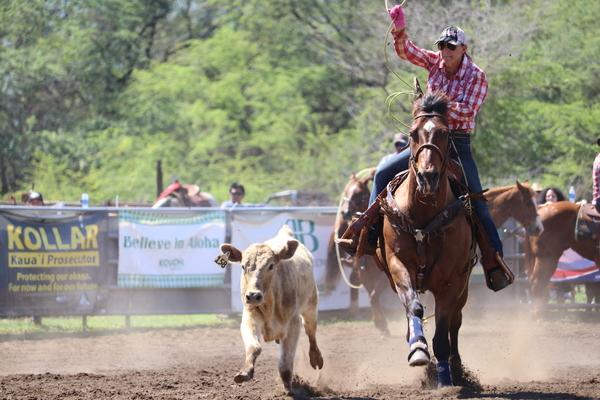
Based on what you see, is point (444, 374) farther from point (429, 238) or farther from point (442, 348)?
point (429, 238)

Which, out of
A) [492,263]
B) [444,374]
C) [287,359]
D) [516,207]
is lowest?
[444,374]

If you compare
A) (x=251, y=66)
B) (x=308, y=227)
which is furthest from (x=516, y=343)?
(x=251, y=66)

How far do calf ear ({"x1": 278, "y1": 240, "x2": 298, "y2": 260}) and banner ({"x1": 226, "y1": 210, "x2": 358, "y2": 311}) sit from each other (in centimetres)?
674

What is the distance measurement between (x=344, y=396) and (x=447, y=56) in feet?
10.2

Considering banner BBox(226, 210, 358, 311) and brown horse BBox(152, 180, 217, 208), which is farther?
brown horse BBox(152, 180, 217, 208)

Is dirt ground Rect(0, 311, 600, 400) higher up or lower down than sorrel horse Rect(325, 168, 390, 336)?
lower down

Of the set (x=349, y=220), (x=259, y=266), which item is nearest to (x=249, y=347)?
(x=259, y=266)

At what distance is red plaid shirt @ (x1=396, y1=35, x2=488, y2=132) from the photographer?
893 cm

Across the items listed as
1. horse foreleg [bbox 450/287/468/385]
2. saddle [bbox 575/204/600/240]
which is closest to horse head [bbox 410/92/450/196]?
horse foreleg [bbox 450/287/468/385]

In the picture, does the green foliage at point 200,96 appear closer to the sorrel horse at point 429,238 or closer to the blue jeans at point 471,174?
the blue jeans at point 471,174

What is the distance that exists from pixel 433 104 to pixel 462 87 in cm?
69

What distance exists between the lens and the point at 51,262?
14805 mm

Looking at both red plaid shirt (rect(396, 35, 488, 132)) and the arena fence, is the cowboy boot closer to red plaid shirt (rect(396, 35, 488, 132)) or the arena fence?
red plaid shirt (rect(396, 35, 488, 132))

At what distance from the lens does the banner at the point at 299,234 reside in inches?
631
